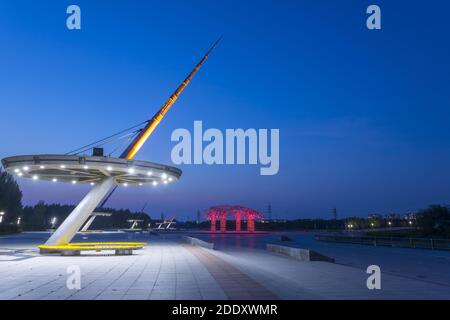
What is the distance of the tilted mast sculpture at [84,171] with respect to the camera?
943 inches

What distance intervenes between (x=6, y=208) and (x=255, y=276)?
81.6 meters

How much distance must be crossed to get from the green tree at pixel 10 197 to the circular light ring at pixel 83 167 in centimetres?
5904

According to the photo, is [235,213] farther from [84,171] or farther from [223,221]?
[84,171]

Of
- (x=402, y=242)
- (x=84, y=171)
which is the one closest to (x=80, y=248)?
(x=84, y=171)

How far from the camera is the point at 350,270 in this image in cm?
1762

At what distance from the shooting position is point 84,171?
89.7ft

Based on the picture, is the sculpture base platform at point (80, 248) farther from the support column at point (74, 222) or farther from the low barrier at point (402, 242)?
the low barrier at point (402, 242)

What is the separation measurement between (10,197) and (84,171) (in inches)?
2772

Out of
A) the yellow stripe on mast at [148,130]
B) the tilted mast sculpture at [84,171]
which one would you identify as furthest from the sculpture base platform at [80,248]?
the yellow stripe on mast at [148,130]

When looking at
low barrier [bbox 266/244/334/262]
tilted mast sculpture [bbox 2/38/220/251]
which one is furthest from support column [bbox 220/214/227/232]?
low barrier [bbox 266/244/334/262]
